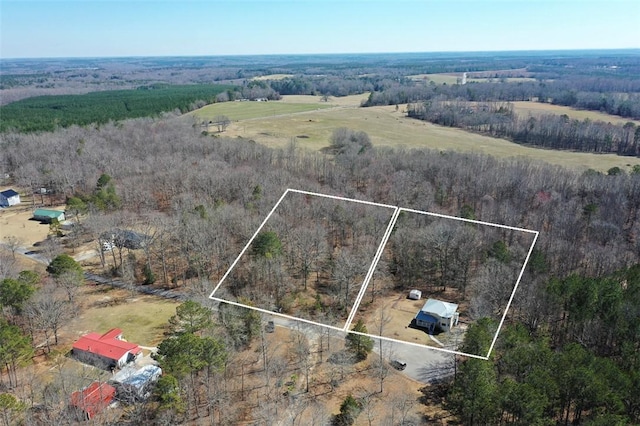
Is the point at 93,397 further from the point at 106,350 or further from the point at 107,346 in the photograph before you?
the point at 107,346

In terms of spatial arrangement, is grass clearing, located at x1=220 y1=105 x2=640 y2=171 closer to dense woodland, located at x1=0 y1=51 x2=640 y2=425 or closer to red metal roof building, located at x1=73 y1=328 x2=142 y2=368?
dense woodland, located at x1=0 y1=51 x2=640 y2=425

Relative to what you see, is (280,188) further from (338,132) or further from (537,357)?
(338,132)

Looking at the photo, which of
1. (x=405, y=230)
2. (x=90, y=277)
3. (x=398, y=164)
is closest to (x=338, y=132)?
(x=398, y=164)

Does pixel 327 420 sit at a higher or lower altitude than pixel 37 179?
lower

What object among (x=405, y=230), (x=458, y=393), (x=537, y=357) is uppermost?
(x=405, y=230)

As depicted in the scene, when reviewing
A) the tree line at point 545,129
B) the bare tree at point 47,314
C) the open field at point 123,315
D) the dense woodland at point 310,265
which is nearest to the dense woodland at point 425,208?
the dense woodland at point 310,265

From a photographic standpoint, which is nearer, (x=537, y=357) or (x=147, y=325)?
(x=537, y=357)

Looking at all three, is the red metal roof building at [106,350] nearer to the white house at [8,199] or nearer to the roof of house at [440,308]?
the roof of house at [440,308]

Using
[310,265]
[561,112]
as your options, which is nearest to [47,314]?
[310,265]
